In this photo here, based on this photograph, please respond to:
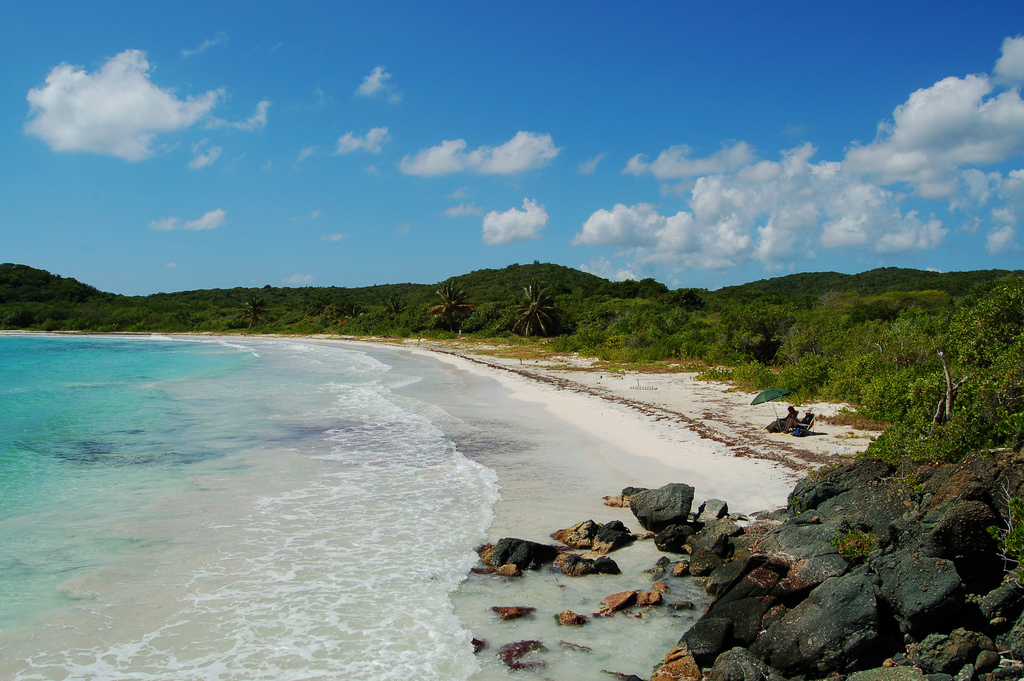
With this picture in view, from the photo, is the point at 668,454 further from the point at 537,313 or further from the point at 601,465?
the point at 537,313

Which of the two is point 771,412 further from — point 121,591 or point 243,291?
point 243,291

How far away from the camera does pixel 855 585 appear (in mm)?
5320

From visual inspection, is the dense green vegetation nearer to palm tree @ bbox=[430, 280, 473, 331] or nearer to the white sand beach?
palm tree @ bbox=[430, 280, 473, 331]

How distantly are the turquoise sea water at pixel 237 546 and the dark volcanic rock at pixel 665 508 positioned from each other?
230cm

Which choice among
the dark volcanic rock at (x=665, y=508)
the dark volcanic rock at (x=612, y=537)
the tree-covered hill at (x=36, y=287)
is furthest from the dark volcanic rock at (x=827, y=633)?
the tree-covered hill at (x=36, y=287)

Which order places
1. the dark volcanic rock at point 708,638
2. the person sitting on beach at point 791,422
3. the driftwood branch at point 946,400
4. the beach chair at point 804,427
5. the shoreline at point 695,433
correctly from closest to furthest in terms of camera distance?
the dark volcanic rock at point 708,638 < the driftwood branch at point 946,400 < the shoreline at point 695,433 < the beach chair at point 804,427 < the person sitting on beach at point 791,422

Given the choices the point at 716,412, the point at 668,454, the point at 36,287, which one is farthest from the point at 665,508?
the point at 36,287

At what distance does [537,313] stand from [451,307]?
13900 mm

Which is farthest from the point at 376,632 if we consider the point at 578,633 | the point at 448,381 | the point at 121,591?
the point at 448,381

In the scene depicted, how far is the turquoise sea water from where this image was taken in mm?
5691

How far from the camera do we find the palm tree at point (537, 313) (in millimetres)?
49906

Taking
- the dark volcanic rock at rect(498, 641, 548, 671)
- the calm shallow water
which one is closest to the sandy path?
the calm shallow water

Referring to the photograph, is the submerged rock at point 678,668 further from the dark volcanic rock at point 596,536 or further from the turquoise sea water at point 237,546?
the dark volcanic rock at point 596,536

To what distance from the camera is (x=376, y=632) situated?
602 centimetres
